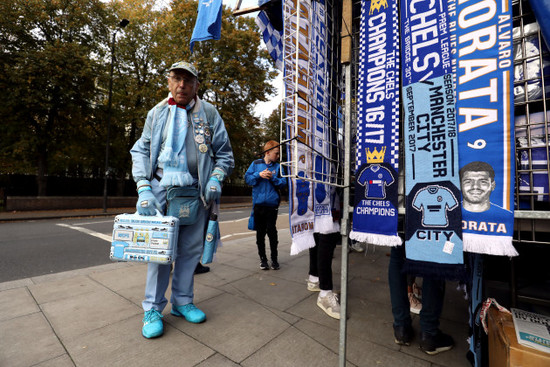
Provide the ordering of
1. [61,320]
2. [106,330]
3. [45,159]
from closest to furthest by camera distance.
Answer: [106,330], [61,320], [45,159]

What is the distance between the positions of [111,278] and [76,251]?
8.83 feet

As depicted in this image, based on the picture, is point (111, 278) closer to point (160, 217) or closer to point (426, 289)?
point (160, 217)

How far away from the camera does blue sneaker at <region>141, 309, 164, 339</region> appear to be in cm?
212

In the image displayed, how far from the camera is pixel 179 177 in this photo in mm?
2258

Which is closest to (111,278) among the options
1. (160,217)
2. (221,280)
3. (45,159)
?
(221,280)

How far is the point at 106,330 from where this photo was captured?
2232 millimetres

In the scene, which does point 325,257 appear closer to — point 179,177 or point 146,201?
point 179,177

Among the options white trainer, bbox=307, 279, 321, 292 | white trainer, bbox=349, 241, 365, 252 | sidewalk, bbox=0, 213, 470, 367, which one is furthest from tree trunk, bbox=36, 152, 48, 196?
white trainer, bbox=307, 279, 321, 292

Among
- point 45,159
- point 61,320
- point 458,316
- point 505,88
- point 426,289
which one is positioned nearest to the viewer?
point 505,88

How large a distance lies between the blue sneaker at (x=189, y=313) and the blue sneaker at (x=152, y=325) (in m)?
0.25

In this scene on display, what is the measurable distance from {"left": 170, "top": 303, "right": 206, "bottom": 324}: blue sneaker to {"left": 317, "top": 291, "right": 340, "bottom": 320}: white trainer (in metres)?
1.23

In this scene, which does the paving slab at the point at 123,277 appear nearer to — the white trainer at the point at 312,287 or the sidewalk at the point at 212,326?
the sidewalk at the point at 212,326

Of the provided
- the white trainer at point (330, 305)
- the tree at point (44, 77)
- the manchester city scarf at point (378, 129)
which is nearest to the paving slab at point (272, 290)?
the white trainer at point (330, 305)

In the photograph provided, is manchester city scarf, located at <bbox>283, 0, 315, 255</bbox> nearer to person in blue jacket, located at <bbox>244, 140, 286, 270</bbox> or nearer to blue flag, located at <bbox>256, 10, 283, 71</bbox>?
blue flag, located at <bbox>256, 10, 283, 71</bbox>
